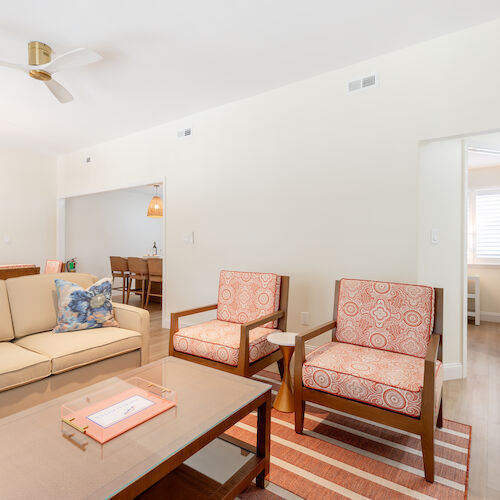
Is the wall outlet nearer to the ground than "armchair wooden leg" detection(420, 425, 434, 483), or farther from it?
farther from it

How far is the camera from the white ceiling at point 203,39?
2268 mm

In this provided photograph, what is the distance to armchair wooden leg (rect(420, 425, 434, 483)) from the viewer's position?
1587 mm

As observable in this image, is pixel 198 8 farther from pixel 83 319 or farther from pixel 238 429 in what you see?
pixel 238 429

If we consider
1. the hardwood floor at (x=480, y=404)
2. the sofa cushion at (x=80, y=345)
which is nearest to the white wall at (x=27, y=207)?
the hardwood floor at (x=480, y=404)

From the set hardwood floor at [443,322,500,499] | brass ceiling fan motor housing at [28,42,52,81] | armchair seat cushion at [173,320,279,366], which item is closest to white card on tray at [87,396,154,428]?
armchair seat cushion at [173,320,279,366]

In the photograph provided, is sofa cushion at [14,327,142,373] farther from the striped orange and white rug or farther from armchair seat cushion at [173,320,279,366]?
the striped orange and white rug

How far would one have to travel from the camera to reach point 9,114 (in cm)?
409

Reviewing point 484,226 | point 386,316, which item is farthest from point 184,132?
point 484,226

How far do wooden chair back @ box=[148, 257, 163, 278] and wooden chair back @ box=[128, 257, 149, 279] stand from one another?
0.50 feet

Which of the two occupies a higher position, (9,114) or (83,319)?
(9,114)

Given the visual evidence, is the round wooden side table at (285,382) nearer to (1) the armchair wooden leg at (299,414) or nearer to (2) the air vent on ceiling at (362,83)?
(1) the armchair wooden leg at (299,414)

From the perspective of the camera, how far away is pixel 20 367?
195 centimetres

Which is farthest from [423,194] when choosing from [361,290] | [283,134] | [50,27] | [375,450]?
[50,27]

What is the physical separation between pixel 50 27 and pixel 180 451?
290cm
